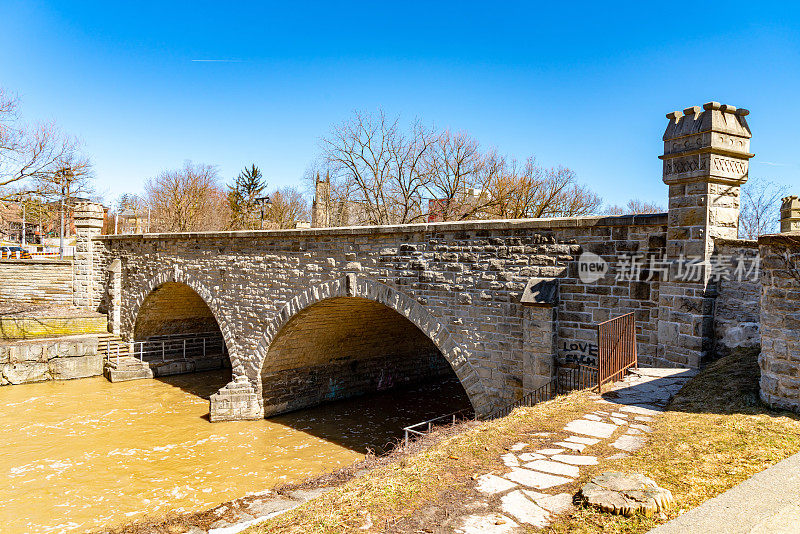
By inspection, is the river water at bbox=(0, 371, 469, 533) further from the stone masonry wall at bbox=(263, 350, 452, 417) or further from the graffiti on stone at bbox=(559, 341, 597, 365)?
the graffiti on stone at bbox=(559, 341, 597, 365)

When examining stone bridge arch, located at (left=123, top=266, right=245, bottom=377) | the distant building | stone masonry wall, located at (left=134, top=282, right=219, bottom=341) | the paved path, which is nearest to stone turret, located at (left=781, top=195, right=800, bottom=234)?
the paved path

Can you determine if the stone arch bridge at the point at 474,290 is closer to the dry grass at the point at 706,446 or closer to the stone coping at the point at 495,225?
the stone coping at the point at 495,225

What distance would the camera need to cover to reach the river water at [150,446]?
9.70 meters

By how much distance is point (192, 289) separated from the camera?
16703 millimetres

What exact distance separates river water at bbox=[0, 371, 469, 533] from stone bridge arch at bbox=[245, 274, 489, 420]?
7.04 feet

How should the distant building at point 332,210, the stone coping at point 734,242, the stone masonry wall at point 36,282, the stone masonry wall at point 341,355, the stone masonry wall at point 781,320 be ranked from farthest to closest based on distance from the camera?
the distant building at point 332,210 → the stone masonry wall at point 36,282 → the stone masonry wall at point 341,355 → the stone coping at point 734,242 → the stone masonry wall at point 781,320

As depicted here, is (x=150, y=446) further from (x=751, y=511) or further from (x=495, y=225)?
(x=751, y=511)

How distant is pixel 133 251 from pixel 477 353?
50.8 ft

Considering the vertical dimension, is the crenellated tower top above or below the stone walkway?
above

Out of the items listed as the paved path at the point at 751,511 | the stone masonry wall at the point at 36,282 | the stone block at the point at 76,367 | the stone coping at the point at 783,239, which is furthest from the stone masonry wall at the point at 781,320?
the stone masonry wall at the point at 36,282

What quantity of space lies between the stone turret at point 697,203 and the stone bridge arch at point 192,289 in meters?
11.4

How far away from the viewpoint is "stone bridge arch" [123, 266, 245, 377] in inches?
586

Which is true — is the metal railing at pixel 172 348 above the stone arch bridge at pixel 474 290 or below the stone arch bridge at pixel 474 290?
below

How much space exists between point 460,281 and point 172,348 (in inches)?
628
